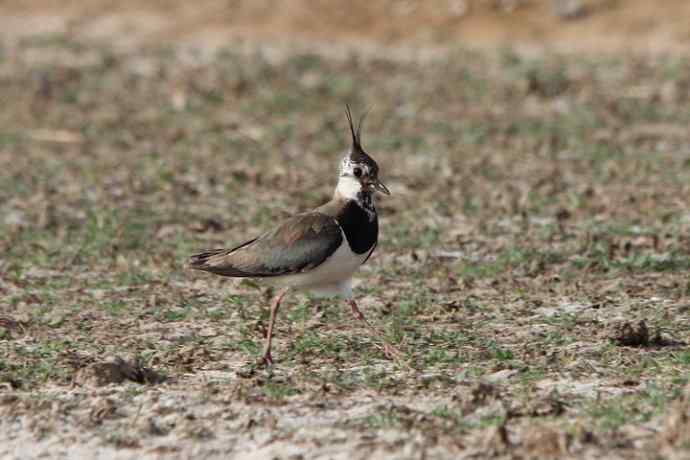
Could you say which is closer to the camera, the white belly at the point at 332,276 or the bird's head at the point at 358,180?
the white belly at the point at 332,276

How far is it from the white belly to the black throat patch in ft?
0.11

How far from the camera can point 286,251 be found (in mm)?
6520

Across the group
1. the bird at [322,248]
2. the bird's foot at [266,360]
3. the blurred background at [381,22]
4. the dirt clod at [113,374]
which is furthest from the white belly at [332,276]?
the blurred background at [381,22]

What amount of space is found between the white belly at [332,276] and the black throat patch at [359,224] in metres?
0.03

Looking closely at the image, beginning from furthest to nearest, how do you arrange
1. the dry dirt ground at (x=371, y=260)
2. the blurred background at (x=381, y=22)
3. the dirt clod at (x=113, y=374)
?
the blurred background at (x=381, y=22) → the dirt clod at (x=113, y=374) → the dry dirt ground at (x=371, y=260)

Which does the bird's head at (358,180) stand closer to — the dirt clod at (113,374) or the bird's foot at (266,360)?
the bird's foot at (266,360)

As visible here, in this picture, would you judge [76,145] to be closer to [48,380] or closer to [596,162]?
[596,162]

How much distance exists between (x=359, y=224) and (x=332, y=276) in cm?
27

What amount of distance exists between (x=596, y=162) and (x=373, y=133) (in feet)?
7.18

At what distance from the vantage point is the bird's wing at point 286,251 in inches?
253

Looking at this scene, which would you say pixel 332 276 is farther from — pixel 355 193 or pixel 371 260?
pixel 371 260

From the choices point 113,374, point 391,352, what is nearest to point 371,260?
point 391,352

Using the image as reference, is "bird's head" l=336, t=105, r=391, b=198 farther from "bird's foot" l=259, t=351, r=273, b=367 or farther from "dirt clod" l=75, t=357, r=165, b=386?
"dirt clod" l=75, t=357, r=165, b=386

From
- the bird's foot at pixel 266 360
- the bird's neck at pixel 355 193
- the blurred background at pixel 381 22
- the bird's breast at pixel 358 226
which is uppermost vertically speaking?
the blurred background at pixel 381 22
